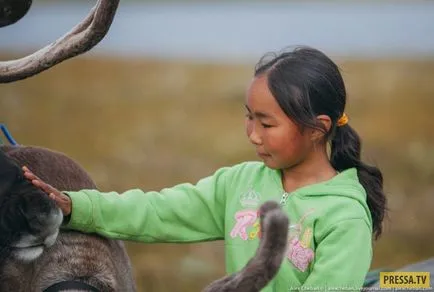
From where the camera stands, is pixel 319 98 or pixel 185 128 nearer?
pixel 319 98

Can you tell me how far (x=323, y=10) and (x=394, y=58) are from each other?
4.62 feet

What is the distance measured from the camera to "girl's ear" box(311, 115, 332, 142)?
3.07 m

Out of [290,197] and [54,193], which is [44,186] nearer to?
[54,193]

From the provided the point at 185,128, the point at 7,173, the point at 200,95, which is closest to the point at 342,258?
the point at 7,173

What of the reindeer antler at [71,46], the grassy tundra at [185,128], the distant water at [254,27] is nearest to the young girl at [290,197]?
the reindeer antler at [71,46]

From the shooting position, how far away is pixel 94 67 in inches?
476

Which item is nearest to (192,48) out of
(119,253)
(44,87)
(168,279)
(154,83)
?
(154,83)

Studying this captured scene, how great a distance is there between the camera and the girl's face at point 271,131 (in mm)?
2998

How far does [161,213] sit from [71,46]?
554 mm

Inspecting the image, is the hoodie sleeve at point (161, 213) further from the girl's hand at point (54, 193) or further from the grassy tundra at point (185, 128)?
the grassy tundra at point (185, 128)

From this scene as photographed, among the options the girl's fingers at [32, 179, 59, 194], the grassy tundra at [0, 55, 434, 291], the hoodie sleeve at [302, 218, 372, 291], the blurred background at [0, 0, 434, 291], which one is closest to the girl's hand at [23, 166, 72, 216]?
the girl's fingers at [32, 179, 59, 194]

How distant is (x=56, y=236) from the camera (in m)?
3.01

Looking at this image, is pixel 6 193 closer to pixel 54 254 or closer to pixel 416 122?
pixel 54 254

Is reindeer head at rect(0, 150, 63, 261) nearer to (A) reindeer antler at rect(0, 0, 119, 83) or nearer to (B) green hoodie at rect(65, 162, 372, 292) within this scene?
(B) green hoodie at rect(65, 162, 372, 292)
